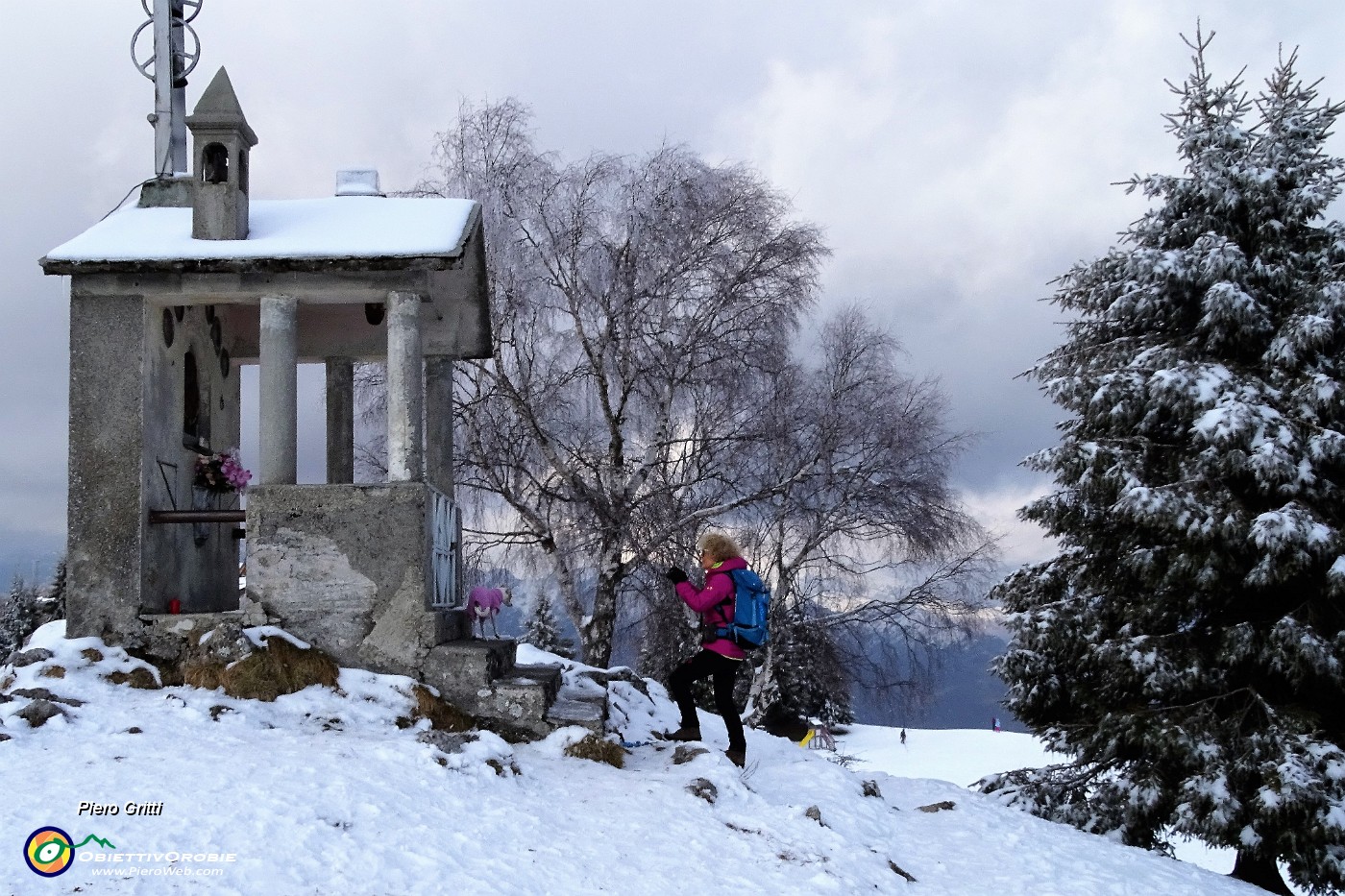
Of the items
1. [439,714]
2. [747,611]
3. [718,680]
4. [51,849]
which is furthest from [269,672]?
[747,611]

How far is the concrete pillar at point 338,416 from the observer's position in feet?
37.0

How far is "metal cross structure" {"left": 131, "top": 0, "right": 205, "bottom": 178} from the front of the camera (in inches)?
429

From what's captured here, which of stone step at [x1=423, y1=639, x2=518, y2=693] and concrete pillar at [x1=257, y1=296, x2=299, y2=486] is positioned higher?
concrete pillar at [x1=257, y1=296, x2=299, y2=486]

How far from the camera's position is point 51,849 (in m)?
4.97

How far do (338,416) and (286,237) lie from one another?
2574 mm

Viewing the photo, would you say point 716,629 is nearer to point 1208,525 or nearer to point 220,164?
point 1208,525

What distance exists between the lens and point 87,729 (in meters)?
6.83

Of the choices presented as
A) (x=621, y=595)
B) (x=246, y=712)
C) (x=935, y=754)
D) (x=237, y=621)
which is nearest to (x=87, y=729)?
(x=246, y=712)

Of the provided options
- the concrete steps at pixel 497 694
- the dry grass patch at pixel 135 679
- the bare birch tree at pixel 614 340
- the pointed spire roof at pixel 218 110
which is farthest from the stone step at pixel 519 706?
the bare birch tree at pixel 614 340

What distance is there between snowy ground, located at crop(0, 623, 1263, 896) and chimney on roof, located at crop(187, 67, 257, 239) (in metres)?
3.41

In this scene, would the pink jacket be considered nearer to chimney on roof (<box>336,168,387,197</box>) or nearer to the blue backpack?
the blue backpack
